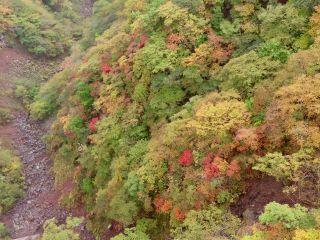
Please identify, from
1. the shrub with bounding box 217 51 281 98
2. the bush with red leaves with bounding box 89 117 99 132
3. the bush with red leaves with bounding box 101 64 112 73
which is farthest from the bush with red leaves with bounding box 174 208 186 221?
the bush with red leaves with bounding box 101 64 112 73

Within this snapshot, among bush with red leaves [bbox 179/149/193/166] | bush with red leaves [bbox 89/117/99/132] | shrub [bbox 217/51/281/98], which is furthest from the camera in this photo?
bush with red leaves [bbox 89/117/99/132]

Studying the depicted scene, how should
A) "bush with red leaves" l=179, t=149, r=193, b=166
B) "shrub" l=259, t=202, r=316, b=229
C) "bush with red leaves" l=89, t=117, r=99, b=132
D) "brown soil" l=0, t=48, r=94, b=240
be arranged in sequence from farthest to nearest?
"bush with red leaves" l=89, t=117, r=99, b=132 < "brown soil" l=0, t=48, r=94, b=240 < "bush with red leaves" l=179, t=149, r=193, b=166 < "shrub" l=259, t=202, r=316, b=229

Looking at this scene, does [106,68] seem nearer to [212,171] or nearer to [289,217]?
[212,171]

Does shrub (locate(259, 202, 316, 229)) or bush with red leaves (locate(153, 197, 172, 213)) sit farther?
bush with red leaves (locate(153, 197, 172, 213))

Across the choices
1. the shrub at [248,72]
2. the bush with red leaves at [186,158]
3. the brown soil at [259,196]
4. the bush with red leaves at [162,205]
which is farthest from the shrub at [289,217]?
the shrub at [248,72]

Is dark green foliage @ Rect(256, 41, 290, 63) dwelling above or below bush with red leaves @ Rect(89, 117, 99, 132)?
above

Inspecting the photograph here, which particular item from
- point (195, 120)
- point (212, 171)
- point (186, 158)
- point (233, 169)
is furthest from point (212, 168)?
point (195, 120)

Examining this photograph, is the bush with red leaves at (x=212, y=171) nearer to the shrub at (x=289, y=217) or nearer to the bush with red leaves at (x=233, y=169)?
the bush with red leaves at (x=233, y=169)

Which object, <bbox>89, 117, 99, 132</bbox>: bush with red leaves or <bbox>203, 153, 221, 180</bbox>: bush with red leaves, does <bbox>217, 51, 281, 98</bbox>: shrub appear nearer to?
<bbox>203, 153, 221, 180</bbox>: bush with red leaves
